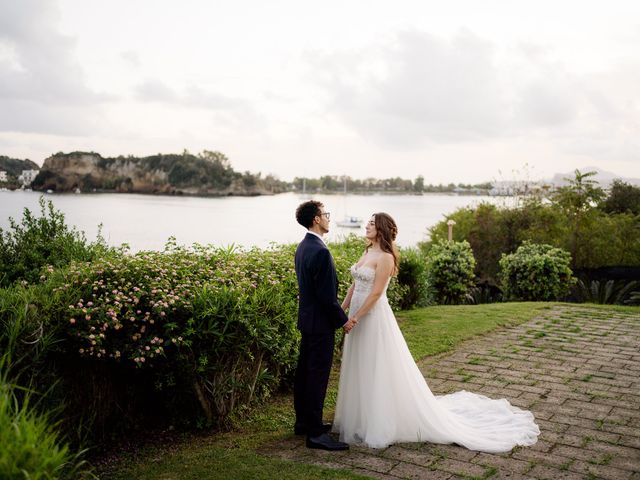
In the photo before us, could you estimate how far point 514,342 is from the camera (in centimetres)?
892

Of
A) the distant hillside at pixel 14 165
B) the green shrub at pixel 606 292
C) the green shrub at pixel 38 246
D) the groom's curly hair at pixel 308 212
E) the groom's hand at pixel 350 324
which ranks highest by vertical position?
the distant hillside at pixel 14 165

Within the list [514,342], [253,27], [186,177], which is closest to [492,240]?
[514,342]

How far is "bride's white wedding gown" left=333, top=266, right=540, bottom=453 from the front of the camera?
195 inches

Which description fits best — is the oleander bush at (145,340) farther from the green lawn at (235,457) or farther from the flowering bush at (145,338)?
the green lawn at (235,457)

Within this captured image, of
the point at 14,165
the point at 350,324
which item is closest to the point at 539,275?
the point at 350,324

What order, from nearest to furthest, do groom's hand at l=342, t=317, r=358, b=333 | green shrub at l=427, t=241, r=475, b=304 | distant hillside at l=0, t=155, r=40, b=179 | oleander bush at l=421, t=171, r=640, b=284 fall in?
1. groom's hand at l=342, t=317, r=358, b=333
2. green shrub at l=427, t=241, r=475, b=304
3. distant hillside at l=0, t=155, r=40, b=179
4. oleander bush at l=421, t=171, r=640, b=284

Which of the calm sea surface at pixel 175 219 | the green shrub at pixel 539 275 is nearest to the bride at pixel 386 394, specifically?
the green shrub at pixel 539 275

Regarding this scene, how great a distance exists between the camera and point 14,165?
19.7 m

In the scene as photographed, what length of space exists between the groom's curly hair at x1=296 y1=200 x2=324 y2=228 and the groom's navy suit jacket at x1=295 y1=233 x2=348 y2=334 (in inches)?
4.7

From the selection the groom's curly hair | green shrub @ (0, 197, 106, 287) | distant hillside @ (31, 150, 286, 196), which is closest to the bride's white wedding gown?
the groom's curly hair

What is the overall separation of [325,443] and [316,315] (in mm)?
1117

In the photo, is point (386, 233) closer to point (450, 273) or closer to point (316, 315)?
point (316, 315)

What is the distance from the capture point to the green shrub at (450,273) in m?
14.9

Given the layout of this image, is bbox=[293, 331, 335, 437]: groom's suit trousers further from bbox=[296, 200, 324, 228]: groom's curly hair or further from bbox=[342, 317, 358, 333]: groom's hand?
bbox=[296, 200, 324, 228]: groom's curly hair
